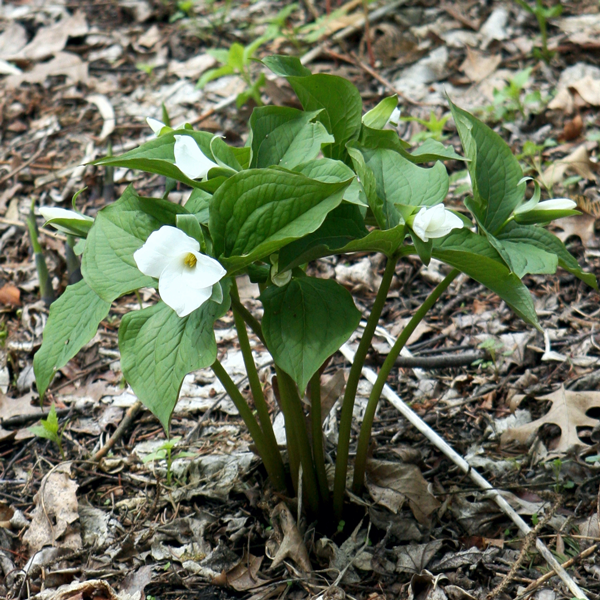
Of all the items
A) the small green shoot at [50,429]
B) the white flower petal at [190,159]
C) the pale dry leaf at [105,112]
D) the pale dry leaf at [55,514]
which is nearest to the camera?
the white flower petal at [190,159]

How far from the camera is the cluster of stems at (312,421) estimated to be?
1322mm

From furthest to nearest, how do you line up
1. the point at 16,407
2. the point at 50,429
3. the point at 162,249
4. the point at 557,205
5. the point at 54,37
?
the point at 54,37, the point at 16,407, the point at 50,429, the point at 557,205, the point at 162,249

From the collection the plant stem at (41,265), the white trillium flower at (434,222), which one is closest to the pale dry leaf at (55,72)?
the plant stem at (41,265)

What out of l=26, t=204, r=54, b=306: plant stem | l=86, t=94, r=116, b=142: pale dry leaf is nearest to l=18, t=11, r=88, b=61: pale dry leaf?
l=86, t=94, r=116, b=142: pale dry leaf

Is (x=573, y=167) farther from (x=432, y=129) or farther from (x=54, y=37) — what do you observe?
(x=54, y=37)

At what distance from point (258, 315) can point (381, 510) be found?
105cm

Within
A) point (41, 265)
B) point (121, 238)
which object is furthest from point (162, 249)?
point (41, 265)

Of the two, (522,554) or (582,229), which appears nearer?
(522,554)

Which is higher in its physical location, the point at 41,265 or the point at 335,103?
the point at 335,103

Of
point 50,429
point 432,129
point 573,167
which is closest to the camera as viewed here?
point 50,429

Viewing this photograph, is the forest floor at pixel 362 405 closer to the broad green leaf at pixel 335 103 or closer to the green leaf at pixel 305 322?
the green leaf at pixel 305 322

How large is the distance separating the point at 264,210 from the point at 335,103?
363 millimetres

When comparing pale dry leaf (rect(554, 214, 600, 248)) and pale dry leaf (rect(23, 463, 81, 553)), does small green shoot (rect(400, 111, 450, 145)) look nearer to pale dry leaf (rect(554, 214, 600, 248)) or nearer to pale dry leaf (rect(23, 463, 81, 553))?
pale dry leaf (rect(554, 214, 600, 248))

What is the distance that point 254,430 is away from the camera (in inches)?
58.1
